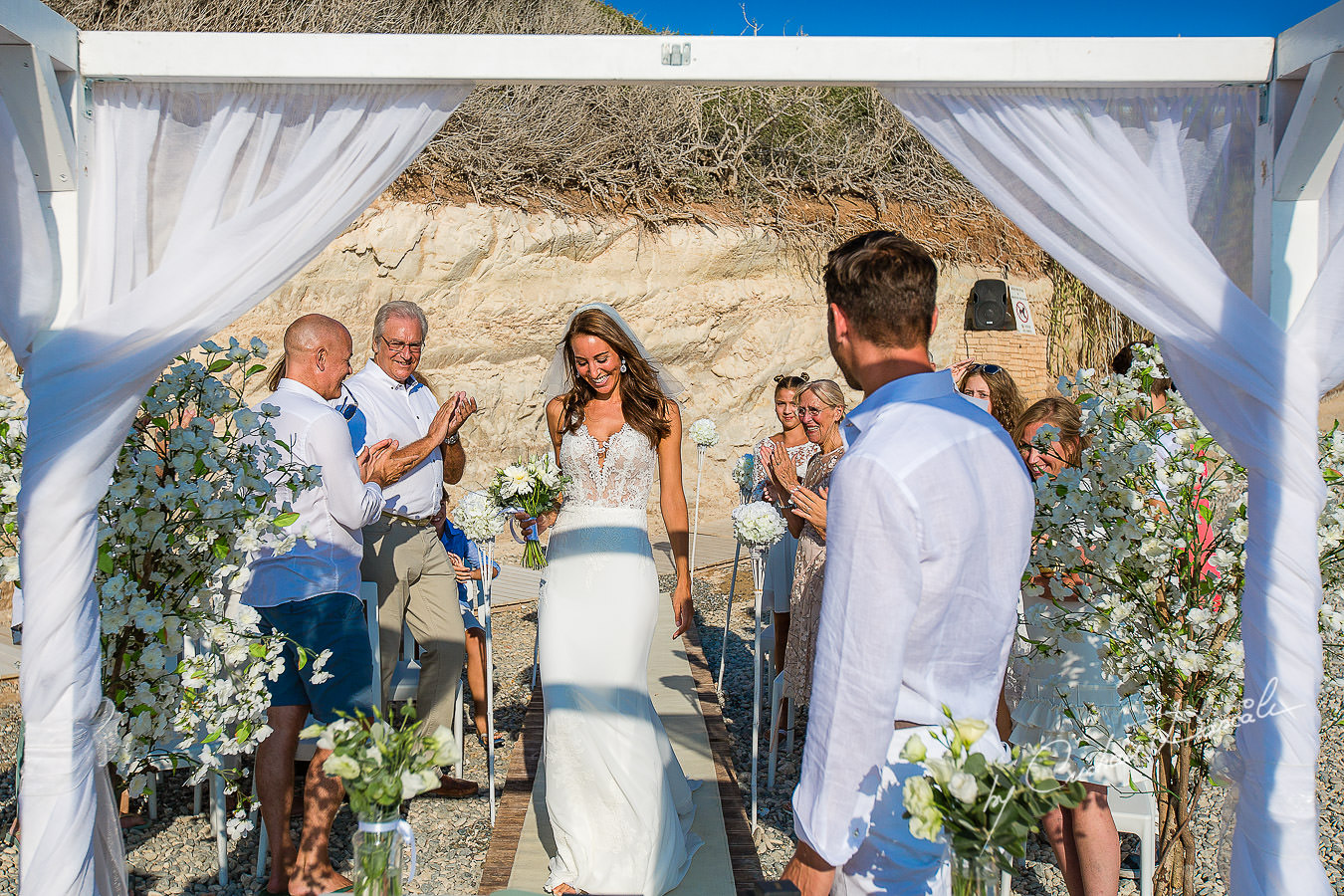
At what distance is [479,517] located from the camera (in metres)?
4.05

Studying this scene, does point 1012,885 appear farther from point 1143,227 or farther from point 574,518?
point 1143,227

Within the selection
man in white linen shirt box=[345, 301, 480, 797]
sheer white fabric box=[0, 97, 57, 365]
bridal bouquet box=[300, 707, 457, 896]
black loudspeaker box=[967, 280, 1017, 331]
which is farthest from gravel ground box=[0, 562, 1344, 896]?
black loudspeaker box=[967, 280, 1017, 331]

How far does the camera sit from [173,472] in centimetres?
284

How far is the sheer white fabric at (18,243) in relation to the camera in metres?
2.44

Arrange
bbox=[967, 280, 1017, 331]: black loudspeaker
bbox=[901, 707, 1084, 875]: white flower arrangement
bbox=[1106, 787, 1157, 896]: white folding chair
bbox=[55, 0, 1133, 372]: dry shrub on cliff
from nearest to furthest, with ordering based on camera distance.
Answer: bbox=[901, 707, 1084, 875]: white flower arrangement < bbox=[1106, 787, 1157, 896]: white folding chair < bbox=[55, 0, 1133, 372]: dry shrub on cliff < bbox=[967, 280, 1017, 331]: black loudspeaker

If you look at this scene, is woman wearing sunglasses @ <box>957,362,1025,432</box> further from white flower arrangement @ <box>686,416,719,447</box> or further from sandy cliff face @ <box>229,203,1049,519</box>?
sandy cliff face @ <box>229,203,1049,519</box>

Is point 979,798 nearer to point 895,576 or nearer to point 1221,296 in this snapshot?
point 895,576

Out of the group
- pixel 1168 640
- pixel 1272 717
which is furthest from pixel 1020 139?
pixel 1272 717

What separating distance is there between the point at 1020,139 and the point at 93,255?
2.72 metres

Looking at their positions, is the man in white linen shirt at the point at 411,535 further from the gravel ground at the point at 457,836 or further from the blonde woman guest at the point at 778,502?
the blonde woman guest at the point at 778,502

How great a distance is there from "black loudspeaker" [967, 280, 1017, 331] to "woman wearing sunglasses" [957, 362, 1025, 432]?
9334 mm

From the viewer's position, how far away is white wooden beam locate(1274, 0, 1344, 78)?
2395 millimetres

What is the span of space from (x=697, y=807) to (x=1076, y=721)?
6.40 feet

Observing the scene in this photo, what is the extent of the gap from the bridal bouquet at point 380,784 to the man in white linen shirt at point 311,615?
1933mm
